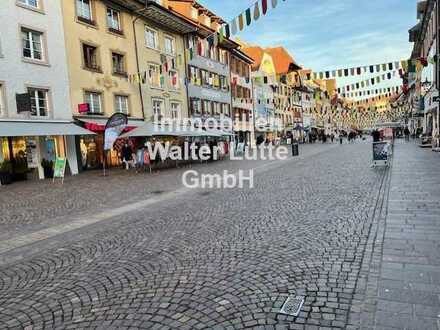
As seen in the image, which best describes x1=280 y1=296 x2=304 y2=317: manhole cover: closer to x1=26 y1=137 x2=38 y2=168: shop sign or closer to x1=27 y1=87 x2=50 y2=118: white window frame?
x1=26 y1=137 x2=38 y2=168: shop sign

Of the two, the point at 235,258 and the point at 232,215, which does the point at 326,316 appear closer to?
the point at 235,258

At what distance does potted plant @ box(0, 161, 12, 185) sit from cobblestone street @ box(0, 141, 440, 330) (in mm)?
7845

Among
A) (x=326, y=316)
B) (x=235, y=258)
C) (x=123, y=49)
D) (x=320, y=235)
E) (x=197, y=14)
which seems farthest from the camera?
(x=197, y=14)

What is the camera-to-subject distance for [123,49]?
82.0 ft

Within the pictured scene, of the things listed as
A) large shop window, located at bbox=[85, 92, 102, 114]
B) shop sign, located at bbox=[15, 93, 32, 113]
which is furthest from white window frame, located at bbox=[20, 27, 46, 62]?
large shop window, located at bbox=[85, 92, 102, 114]

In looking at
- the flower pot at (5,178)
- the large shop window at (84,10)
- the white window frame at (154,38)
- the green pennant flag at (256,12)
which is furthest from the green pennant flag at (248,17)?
the white window frame at (154,38)

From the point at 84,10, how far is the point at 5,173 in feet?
38.3

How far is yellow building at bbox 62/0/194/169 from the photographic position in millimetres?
21422

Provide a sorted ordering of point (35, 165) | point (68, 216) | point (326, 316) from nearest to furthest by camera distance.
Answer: point (326, 316), point (68, 216), point (35, 165)

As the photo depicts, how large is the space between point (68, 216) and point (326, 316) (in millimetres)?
7136

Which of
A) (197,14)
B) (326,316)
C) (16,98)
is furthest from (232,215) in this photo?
(197,14)

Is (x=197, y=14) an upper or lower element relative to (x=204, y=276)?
upper

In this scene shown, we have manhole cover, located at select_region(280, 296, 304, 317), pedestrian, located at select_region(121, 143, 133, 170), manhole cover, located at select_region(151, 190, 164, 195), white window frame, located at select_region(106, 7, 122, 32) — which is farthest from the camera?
white window frame, located at select_region(106, 7, 122, 32)

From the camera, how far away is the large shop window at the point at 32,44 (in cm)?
1870
